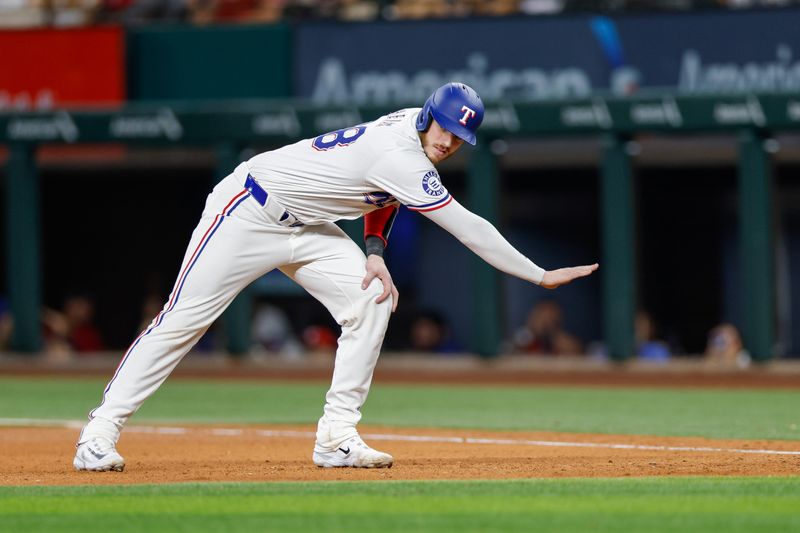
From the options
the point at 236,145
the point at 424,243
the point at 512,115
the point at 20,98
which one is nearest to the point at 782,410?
the point at 512,115

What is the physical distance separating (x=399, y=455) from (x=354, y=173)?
1761 millimetres

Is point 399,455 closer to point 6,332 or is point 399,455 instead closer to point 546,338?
point 546,338

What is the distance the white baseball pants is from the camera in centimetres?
625

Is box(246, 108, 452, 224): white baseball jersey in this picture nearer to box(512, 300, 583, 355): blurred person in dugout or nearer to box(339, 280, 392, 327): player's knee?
box(339, 280, 392, 327): player's knee

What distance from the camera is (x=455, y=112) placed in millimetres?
6090

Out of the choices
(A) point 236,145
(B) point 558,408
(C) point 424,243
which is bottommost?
(B) point 558,408

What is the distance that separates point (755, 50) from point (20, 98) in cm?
856

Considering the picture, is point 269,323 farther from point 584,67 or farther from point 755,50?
point 755,50

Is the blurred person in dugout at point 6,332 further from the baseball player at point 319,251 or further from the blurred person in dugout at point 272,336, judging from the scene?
the baseball player at point 319,251

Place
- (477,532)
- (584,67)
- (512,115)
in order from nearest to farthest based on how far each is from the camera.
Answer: (477,532), (512,115), (584,67)

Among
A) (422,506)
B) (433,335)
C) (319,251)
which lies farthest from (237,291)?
(433,335)

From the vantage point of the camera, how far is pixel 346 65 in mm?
16234

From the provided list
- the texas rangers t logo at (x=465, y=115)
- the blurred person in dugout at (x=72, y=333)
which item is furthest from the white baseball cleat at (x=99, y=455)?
the blurred person in dugout at (x=72, y=333)

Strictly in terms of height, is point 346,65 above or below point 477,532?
above
